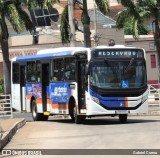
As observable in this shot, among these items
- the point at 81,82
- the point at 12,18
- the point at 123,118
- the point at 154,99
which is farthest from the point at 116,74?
the point at 12,18

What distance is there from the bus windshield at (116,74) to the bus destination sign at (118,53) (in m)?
0.20

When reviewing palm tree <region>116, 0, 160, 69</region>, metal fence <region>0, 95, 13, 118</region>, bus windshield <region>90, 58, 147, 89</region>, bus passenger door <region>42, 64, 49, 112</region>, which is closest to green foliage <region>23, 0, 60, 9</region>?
palm tree <region>116, 0, 160, 69</region>

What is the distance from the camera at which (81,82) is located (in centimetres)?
2461

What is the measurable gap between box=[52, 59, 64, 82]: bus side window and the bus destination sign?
2452 mm

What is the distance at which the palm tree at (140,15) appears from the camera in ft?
140

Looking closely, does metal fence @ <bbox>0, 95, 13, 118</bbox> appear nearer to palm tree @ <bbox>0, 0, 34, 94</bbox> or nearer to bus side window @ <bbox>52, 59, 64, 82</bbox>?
bus side window @ <bbox>52, 59, 64, 82</bbox>

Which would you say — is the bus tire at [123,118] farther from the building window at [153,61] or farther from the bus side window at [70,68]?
the building window at [153,61]

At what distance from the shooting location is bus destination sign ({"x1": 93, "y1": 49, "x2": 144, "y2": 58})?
24016 mm

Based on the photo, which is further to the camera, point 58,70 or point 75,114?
point 58,70

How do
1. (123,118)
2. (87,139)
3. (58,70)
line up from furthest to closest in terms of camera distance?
(58,70)
(123,118)
(87,139)

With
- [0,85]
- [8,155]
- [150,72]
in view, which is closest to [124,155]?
[8,155]

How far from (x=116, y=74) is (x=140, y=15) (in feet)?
74.4

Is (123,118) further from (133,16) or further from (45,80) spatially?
(133,16)

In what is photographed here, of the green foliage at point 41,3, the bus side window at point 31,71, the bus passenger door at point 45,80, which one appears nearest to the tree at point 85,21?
the green foliage at point 41,3
